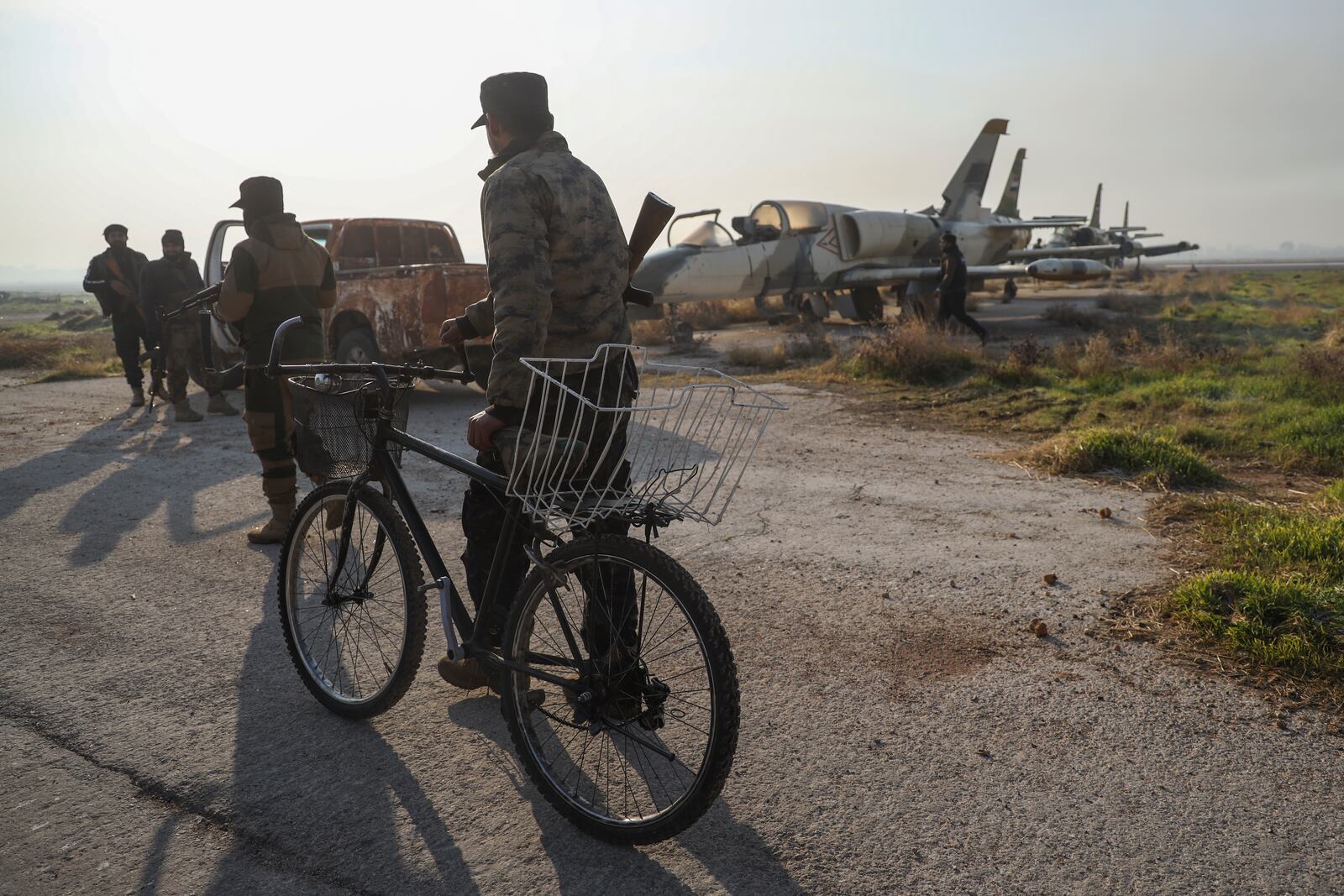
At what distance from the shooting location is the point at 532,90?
2840 millimetres

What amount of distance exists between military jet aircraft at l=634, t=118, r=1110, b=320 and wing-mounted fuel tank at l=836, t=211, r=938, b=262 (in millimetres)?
21

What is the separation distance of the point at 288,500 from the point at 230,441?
147 inches

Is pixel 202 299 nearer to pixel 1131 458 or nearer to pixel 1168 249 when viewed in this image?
pixel 1131 458

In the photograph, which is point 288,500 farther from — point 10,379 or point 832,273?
point 832,273

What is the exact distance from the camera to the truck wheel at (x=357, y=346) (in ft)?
32.0

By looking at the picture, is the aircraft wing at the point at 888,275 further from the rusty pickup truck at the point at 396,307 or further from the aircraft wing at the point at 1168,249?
the aircraft wing at the point at 1168,249

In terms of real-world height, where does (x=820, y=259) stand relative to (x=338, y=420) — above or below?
above

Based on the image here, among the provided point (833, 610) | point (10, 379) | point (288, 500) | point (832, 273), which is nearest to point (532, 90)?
point (833, 610)

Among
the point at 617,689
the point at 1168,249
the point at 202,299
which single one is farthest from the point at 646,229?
the point at 1168,249

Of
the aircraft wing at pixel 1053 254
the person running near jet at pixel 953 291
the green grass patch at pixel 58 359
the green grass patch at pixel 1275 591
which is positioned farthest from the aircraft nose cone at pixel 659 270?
the aircraft wing at pixel 1053 254

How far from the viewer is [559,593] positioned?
2607mm

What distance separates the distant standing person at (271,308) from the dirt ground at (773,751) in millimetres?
530

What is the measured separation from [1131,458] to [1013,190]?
85.8 feet

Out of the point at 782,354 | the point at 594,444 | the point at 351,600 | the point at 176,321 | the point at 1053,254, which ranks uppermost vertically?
the point at 1053,254
